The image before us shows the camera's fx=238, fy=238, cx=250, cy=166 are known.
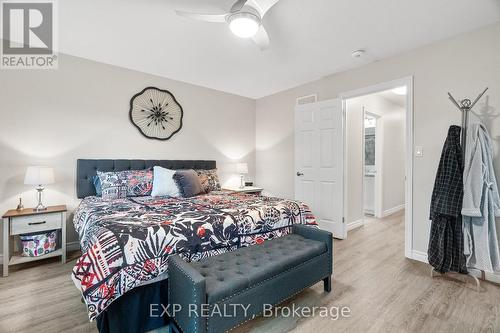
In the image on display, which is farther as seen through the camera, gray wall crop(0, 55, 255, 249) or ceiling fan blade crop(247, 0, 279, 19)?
gray wall crop(0, 55, 255, 249)

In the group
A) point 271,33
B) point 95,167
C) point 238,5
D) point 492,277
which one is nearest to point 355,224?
point 492,277

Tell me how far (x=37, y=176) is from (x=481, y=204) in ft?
14.6

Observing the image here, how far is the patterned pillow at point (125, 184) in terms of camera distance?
9.77ft

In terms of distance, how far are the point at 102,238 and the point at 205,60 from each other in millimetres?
2640

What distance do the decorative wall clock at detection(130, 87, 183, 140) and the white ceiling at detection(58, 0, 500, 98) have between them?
37 centimetres

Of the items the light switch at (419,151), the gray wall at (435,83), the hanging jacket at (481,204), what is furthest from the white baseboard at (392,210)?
the hanging jacket at (481,204)

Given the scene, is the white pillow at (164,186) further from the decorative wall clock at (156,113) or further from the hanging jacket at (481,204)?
the hanging jacket at (481,204)

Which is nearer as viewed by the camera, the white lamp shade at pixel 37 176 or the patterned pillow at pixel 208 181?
the white lamp shade at pixel 37 176

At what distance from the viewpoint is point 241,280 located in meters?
1.52

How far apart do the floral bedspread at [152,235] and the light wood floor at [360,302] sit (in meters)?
0.58

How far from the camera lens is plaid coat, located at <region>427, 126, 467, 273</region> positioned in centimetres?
231

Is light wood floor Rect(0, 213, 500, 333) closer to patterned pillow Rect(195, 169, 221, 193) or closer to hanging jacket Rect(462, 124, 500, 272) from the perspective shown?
hanging jacket Rect(462, 124, 500, 272)

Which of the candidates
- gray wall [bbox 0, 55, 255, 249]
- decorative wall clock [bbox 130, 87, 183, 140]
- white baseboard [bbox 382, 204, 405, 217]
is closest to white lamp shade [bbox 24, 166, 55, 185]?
gray wall [bbox 0, 55, 255, 249]

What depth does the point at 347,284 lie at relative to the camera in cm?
234
